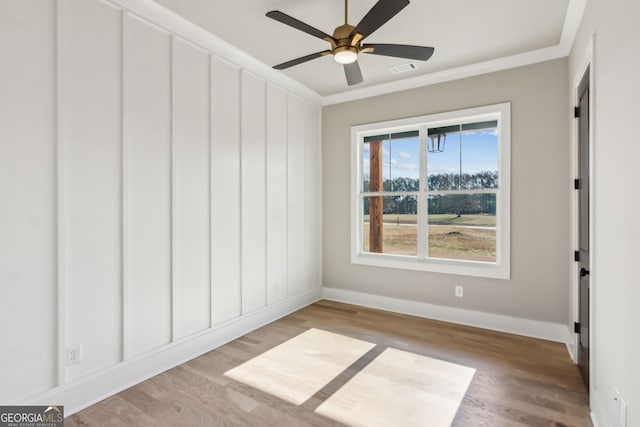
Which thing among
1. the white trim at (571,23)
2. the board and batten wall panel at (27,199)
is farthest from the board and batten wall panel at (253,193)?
the white trim at (571,23)

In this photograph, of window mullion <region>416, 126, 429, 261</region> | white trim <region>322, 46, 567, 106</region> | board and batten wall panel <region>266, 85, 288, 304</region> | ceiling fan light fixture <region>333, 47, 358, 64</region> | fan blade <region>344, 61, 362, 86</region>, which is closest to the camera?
ceiling fan light fixture <region>333, 47, 358, 64</region>

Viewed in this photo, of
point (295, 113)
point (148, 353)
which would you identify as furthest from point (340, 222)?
point (148, 353)

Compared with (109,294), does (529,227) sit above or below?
above

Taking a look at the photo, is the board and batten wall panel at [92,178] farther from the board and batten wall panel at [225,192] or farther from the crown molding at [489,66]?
the crown molding at [489,66]

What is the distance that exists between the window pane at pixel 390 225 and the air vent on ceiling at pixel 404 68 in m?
1.53

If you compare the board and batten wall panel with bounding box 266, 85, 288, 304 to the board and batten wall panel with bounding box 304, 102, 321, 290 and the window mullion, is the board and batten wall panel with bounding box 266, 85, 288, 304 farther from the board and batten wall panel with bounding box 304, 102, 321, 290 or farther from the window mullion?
the window mullion

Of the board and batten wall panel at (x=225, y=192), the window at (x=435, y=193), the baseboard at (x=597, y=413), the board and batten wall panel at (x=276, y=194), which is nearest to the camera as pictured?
the baseboard at (x=597, y=413)

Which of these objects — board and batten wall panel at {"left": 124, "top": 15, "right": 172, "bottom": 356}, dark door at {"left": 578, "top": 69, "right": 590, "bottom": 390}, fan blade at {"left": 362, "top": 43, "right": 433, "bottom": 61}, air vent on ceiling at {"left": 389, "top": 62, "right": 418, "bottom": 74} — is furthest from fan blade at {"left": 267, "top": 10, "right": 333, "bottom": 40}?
dark door at {"left": 578, "top": 69, "right": 590, "bottom": 390}

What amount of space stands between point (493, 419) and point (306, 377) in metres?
1.33

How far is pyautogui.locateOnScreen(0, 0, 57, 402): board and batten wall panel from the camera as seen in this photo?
6.04 feet

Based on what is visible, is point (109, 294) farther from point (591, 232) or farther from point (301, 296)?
point (591, 232)

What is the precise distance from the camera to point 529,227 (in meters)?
3.39

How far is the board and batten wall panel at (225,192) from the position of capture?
3.13m

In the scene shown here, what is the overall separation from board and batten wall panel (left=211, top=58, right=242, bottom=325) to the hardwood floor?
514 mm
